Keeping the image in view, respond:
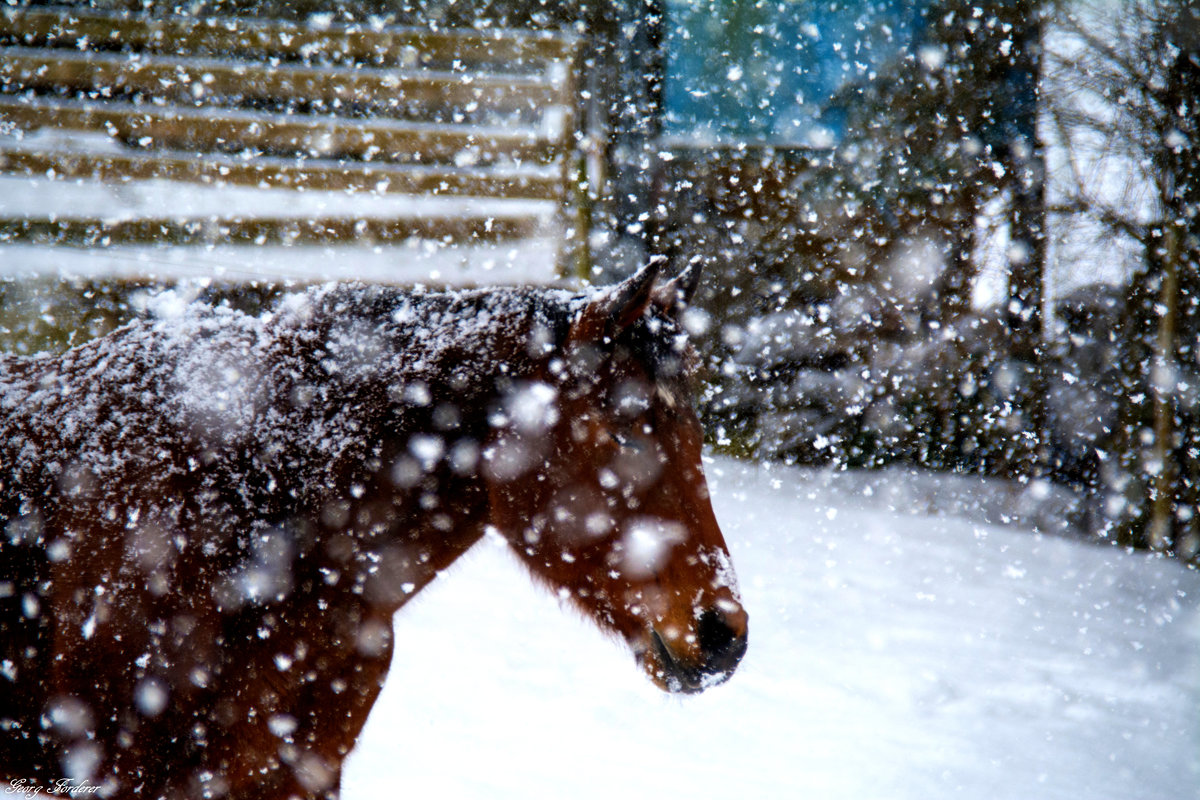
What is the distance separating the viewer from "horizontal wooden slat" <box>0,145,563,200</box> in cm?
337

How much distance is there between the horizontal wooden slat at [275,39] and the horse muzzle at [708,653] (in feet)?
10.3

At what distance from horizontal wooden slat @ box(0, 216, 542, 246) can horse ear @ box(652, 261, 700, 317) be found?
2187mm

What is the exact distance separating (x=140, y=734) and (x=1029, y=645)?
3607 mm

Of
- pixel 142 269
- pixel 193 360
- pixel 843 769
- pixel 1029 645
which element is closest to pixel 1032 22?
pixel 1029 645

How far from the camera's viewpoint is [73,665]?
126 cm

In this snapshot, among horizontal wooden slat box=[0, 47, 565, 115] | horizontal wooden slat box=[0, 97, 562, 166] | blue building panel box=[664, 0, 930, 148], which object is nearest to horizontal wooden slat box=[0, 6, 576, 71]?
horizontal wooden slat box=[0, 47, 565, 115]

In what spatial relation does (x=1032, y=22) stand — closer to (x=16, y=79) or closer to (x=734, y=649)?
(x=734, y=649)

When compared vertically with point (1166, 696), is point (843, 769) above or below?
above

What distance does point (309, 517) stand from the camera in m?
1.33

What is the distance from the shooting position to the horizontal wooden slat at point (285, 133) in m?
3.31

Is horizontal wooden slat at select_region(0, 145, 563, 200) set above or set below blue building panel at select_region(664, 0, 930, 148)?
below

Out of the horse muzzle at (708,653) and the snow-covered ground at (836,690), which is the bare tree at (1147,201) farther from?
the horse muzzle at (708,653)

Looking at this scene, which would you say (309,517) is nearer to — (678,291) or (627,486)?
(627,486)

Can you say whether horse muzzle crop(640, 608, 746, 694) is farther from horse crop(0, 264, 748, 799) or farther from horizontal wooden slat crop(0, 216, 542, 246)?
horizontal wooden slat crop(0, 216, 542, 246)
